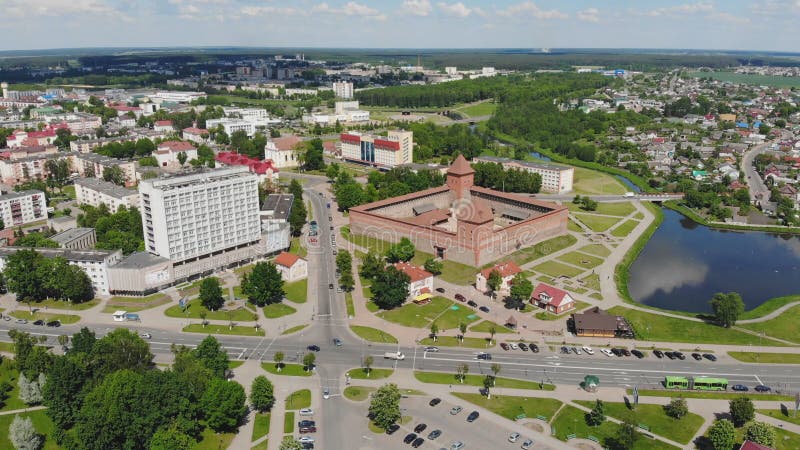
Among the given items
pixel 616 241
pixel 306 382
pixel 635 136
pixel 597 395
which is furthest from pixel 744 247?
pixel 635 136

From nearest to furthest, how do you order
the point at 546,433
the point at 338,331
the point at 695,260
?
the point at 546,433 → the point at 338,331 → the point at 695,260

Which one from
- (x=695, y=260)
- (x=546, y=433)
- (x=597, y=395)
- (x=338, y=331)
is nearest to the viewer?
(x=546, y=433)

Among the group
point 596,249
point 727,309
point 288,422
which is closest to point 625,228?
point 596,249

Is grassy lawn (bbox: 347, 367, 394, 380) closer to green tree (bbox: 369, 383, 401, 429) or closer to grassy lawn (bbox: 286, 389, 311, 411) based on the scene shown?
grassy lawn (bbox: 286, 389, 311, 411)

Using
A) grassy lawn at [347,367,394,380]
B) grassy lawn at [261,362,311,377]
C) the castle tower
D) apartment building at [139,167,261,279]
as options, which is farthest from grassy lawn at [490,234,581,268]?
grassy lawn at [261,362,311,377]

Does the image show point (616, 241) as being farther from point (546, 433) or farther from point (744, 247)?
point (546, 433)

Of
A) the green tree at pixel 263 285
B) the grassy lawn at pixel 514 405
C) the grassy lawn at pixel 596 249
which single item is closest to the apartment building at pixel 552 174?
the grassy lawn at pixel 596 249

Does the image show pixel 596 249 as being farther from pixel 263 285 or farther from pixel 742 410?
pixel 263 285
